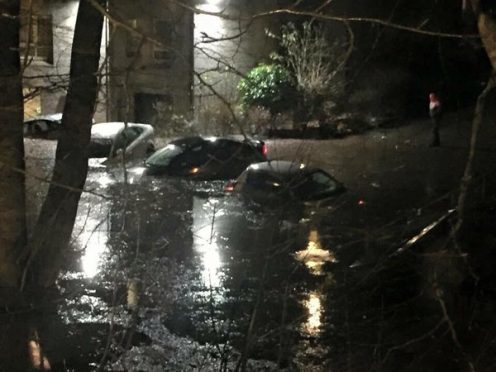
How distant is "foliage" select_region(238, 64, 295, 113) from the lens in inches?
1224

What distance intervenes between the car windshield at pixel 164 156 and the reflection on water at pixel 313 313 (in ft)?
36.9

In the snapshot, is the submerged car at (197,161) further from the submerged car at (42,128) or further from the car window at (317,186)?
the submerged car at (42,128)

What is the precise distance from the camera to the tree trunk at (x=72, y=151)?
30.2 feet

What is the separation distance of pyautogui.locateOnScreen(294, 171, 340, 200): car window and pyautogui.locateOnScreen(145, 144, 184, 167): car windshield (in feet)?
18.9

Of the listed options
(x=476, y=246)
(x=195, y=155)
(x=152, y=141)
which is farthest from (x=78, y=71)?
(x=152, y=141)

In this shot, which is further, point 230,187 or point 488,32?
point 230,187

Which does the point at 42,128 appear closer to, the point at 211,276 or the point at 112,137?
the point at 112,137

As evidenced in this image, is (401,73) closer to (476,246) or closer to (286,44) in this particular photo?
(286,44)

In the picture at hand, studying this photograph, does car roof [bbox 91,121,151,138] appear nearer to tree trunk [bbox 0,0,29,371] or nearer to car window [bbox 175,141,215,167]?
car window [bbox 175,141,215,167]

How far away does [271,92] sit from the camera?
3109cm

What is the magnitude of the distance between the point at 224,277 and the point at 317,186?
528 centimetres

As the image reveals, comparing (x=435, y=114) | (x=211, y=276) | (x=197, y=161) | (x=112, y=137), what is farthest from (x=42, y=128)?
(x=211, y=276)

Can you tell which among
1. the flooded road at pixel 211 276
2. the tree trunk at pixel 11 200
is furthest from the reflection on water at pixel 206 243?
the tree trunk at pixel 11 200

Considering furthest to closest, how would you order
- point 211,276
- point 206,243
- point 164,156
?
point 164,156 → point 206,243 → point 211,276
